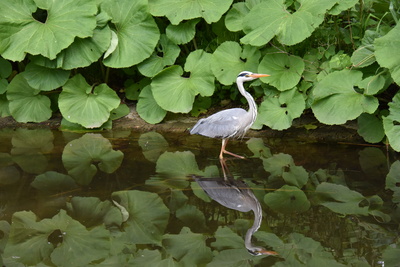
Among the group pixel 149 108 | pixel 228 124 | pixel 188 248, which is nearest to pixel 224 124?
pixel 228 124

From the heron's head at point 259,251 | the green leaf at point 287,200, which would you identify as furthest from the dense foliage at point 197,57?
the heron's head at point 259,251

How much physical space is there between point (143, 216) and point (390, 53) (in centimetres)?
259

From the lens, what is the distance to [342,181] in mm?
5176

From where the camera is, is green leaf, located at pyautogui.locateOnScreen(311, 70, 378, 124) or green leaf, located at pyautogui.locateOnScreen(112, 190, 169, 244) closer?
green leaf, located at pyautogui.locateOnScreen(112, 190, 169, 244)

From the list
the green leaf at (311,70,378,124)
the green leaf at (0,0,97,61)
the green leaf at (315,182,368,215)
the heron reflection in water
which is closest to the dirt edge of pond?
the green leaf at (311,70,378,124)

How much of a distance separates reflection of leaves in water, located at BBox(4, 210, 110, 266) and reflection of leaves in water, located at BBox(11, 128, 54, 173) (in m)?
1.21

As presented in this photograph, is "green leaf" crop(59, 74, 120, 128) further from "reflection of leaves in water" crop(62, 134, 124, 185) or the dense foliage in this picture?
"reflection of leaves in water" crop(62, 134, 124, 185)

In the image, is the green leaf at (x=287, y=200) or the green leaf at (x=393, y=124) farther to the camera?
the green leaf at (x=393, y=124)

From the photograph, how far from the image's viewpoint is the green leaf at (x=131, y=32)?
687 centimetres

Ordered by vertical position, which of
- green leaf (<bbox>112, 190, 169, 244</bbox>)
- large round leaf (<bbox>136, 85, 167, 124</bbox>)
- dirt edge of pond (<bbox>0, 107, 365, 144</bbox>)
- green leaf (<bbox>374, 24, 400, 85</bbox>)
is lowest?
dirt edge of pond (<bbox>0, 107, 365, 144</bbox>)

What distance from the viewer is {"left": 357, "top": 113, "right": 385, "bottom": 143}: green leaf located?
6055 millimetres

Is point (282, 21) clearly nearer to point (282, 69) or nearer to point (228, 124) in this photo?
point (282, 69)

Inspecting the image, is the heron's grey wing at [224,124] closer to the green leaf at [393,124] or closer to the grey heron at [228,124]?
the grey heron at [228,124]

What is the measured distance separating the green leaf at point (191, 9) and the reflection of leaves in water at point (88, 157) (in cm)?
143
